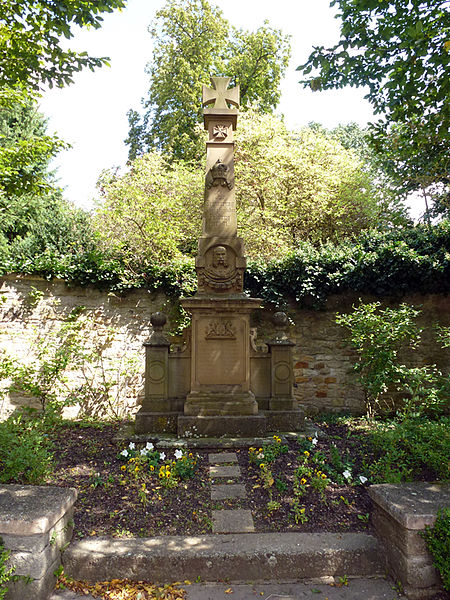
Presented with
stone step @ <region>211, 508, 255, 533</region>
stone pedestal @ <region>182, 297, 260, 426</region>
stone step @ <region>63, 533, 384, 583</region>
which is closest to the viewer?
stone step @ <region>63, 533, 384, 583</region>

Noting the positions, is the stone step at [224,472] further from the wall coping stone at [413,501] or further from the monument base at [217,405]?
the wall coping stone at [413,501]

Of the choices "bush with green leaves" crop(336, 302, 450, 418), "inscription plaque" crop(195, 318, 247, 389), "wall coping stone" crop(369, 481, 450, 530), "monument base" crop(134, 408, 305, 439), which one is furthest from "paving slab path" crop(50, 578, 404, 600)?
"bush with green leaves" crop(336, 302, 450, 418)

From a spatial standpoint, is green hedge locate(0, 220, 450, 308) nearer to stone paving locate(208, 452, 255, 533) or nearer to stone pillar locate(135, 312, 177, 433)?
stone pillar locate(135, 312, 177, 433)

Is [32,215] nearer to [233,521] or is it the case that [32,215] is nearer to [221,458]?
[221,458]

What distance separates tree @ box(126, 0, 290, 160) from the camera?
16562 millimetres

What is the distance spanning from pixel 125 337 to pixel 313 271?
14.3 feet

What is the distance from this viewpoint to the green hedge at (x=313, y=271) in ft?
26.8

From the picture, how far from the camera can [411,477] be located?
3742 mm

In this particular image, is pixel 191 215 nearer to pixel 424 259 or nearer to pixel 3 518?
pixel 424 259

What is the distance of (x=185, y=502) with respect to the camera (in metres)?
3.66

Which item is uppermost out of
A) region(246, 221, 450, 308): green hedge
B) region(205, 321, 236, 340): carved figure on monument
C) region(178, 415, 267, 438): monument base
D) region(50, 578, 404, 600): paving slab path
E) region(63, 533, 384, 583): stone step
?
region(246, 221, 450, 308): green hedge

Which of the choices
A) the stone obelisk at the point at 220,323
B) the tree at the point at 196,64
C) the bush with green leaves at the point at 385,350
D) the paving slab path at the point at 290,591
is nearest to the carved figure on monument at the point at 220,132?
the stone obelisk at the point at 220,323

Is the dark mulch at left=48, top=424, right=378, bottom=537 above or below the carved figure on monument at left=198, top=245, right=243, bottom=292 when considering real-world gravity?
below

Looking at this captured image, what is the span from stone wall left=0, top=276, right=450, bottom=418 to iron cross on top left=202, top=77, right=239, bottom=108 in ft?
13.5
